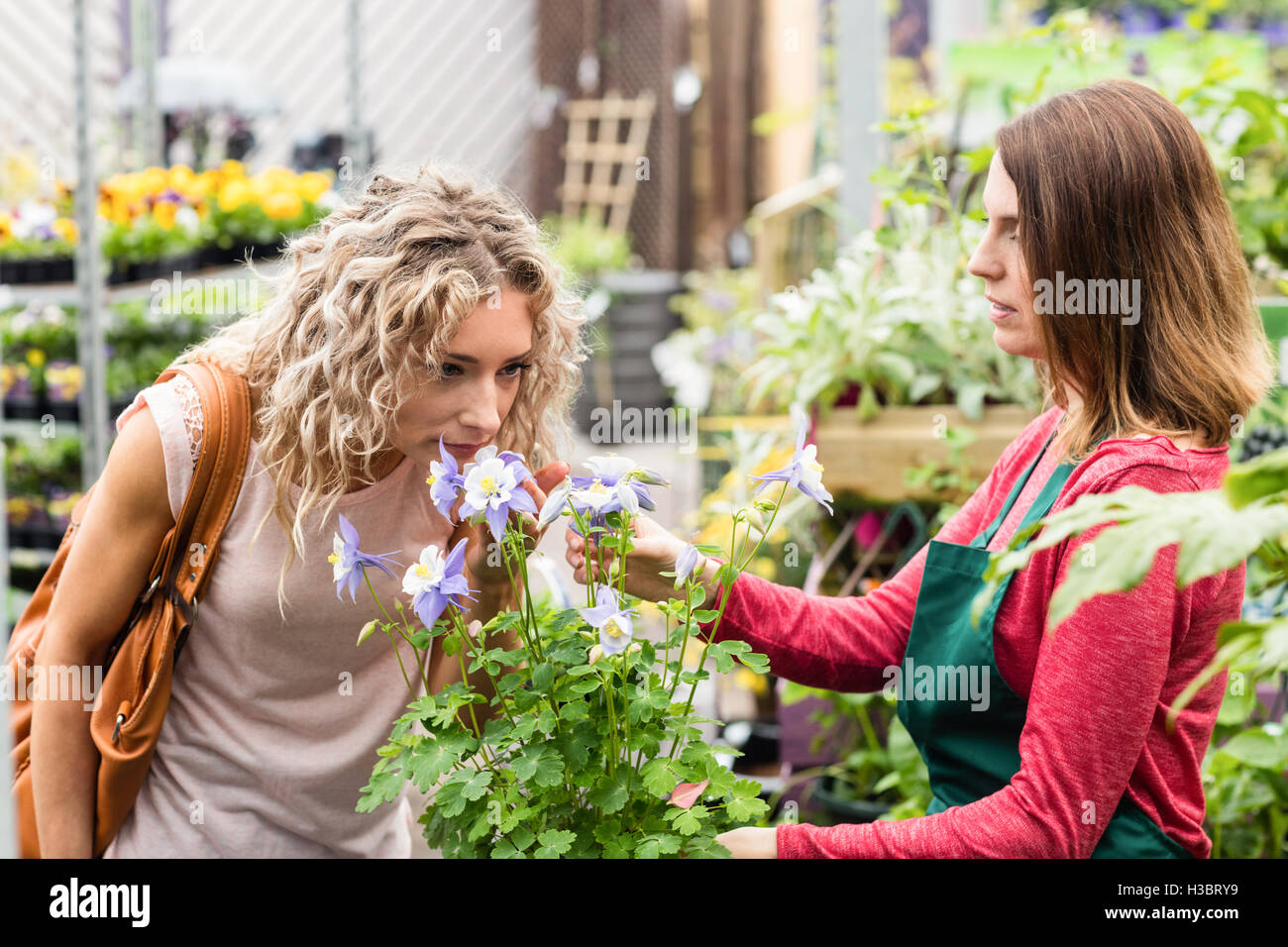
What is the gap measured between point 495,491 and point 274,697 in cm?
53

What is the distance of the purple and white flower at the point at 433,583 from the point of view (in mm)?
928

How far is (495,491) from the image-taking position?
0.93 metres

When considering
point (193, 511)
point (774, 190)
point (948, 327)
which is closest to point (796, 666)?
point (193, 511)

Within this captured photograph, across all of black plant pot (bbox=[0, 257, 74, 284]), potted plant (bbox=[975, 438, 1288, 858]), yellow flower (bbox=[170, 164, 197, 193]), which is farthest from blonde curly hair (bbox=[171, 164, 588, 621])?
yellow flower (bbox=[170, 164, 197, 193])

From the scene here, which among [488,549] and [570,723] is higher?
[488,549]

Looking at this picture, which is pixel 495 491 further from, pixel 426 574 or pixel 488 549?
pixel 488 549

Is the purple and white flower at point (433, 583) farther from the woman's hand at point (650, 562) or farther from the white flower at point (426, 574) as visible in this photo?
the woman's hand at point (650, 562)

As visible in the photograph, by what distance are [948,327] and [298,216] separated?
2.49 metres

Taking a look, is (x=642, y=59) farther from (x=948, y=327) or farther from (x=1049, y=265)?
(x=1049, y=265)

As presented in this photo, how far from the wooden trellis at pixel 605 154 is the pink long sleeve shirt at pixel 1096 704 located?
25.7 ft

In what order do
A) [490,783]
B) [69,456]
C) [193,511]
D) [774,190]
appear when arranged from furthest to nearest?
1. [774,190]
2. [69,456]
3. [193,511]
4. [490,783]

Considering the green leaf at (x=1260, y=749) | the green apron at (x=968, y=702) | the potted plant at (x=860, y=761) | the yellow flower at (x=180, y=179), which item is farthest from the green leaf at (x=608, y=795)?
the yellow flower at (x=180, y=179)

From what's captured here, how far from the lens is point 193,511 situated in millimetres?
1216

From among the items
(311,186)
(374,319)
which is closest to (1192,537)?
(374,319)
